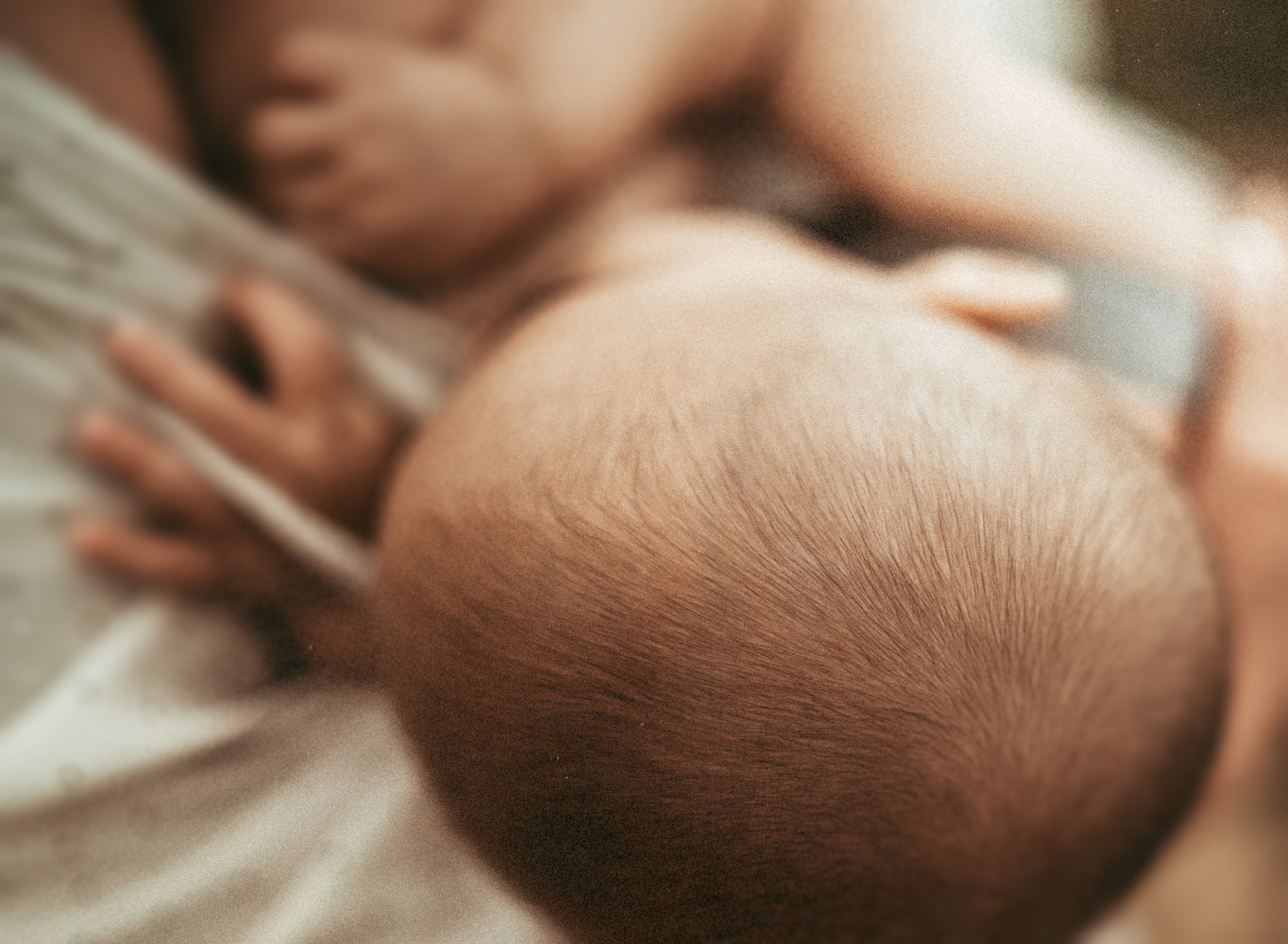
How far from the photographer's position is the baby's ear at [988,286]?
33 centimetres

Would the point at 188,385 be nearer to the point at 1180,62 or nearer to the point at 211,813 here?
the point at 211,813

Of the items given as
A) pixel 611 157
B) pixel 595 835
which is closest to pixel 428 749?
pixel 595 835

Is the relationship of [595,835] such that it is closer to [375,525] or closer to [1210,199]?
[375,525]

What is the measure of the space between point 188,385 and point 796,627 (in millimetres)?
333

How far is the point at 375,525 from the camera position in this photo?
370 mm

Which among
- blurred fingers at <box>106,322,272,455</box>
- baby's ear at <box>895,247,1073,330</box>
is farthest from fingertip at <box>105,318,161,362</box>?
baby's ear at <box>895,247,1073,330</box>

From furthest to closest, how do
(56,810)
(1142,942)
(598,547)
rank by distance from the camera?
1. (1142,942)
2. (56,810)
3. (598,547)

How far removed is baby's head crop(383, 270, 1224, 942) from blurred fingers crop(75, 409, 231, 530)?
19 cm

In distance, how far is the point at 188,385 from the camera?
433 millimetres

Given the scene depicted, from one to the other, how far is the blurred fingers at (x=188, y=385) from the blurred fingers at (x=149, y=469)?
0.07ft

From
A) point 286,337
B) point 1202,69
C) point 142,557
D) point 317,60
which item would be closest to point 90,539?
point 142,557

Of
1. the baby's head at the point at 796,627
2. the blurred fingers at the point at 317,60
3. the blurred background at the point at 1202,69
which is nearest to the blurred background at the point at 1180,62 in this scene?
the blurred background at the point at 1202,69

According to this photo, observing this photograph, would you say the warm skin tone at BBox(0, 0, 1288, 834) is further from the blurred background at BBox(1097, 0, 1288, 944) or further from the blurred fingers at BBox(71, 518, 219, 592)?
the blurred fingers at BBox(71, 518, 219, 592)

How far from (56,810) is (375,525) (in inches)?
6.9
